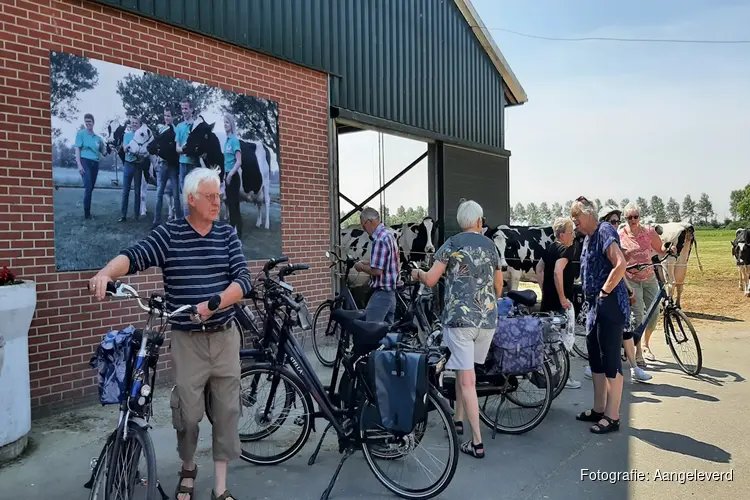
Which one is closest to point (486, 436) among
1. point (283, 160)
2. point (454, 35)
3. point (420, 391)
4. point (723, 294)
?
point (420, 391)

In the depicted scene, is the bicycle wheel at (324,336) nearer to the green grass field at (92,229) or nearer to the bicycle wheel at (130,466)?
the green grass field at (92,229)

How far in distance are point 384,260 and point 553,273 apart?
181cm

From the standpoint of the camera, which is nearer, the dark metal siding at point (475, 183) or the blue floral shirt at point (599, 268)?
the blue floral shirt at point (599, 268)

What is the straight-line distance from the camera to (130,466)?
9.14ft

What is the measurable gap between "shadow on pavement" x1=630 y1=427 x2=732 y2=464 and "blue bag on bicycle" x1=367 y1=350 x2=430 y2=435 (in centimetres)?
222

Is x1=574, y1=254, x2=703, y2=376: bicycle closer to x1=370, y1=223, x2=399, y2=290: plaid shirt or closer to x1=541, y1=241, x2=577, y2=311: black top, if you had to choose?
x1=541, y1=241, x2=577, y2=311: black top

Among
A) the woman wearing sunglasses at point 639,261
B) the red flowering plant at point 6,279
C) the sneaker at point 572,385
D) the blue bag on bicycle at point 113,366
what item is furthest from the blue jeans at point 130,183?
the woman wearing sunglasses at point 639,261

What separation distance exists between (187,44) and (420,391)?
15.8ft

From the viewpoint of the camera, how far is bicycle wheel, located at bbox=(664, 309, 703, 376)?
6305mm

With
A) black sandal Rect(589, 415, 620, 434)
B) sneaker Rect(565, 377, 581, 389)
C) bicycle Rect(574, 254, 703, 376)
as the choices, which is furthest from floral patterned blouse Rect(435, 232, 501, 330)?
bicycle Rect(574, 254, 703, 376)


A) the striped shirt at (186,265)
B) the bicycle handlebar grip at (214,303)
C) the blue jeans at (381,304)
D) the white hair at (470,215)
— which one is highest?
the white hair at (470,215)

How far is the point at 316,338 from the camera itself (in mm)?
7605

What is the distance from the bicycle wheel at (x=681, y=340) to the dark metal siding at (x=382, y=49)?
5.16m

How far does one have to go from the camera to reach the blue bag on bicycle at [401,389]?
3.31 metres
